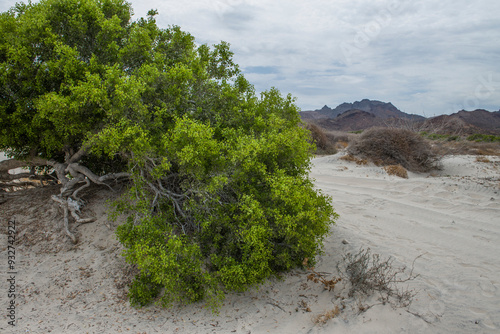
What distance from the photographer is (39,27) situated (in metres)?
5.43

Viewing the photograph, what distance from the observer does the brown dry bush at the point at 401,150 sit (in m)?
13.1

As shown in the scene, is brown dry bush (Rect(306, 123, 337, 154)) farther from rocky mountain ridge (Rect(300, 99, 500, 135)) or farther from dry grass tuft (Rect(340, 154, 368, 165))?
dry grass tuft (Rect(340, 154, 368, 165))

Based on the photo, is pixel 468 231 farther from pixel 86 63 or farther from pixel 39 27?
pixel 39 27

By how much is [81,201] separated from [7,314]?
2677 mm

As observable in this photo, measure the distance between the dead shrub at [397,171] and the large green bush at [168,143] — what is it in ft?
24.1

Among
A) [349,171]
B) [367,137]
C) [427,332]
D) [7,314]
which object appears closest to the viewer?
[427,332]

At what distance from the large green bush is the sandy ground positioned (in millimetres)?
385

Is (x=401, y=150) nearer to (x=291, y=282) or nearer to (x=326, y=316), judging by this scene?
(x=291, y=282)

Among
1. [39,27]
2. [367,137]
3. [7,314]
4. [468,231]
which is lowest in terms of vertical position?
[7,314]

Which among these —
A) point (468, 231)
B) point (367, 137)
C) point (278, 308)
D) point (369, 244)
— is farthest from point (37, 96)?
point (367, 137)

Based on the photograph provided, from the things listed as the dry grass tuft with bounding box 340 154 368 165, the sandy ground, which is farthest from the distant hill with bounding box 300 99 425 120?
the sandy ground

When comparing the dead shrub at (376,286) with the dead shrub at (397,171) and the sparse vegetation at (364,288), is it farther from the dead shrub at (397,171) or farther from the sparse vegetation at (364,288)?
the dead shrub at (397,171)

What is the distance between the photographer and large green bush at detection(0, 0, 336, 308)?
4492 millimetres

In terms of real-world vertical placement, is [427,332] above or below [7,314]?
above
